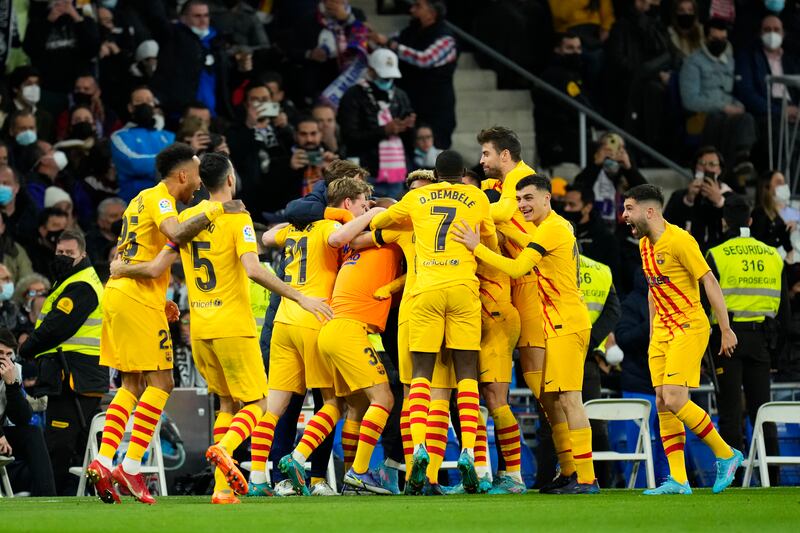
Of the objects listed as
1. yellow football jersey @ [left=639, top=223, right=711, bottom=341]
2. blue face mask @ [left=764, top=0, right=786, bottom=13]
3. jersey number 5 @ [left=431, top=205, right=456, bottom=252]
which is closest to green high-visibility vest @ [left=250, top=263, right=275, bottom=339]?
jersey number 5 @ [left=431, top=205, right=456, bottom=252]

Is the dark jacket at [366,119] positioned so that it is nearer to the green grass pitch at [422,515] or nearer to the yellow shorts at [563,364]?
the yellow shorts at [563,364]

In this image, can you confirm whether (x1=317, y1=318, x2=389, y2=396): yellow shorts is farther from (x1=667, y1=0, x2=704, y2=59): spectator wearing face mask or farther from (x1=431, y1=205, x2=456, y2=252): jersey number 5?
(x1=667, y1=0, x2=704, y2=59): spectator wearing face mask

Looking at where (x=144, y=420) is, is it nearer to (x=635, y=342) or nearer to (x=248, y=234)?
(x=248, y=234)

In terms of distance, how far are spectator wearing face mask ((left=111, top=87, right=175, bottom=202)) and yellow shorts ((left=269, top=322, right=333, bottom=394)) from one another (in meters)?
5.25

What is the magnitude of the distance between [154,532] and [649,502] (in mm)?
3900

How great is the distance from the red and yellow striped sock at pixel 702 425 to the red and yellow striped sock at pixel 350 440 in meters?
2.50

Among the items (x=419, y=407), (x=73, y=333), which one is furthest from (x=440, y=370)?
(x=73, y=333)

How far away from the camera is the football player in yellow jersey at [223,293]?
11.7 m

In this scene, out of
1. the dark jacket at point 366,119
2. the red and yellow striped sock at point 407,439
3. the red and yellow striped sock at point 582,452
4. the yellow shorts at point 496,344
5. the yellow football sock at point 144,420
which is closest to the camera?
the yellow football sock at point 144,420

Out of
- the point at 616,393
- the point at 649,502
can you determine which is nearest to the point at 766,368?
the point at 616,393

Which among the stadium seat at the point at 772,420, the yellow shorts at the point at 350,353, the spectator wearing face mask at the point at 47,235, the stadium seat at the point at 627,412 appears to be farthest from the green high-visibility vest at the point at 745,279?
the spectator wearing face mask at the point at 47,235

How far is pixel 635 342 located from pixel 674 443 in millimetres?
3797

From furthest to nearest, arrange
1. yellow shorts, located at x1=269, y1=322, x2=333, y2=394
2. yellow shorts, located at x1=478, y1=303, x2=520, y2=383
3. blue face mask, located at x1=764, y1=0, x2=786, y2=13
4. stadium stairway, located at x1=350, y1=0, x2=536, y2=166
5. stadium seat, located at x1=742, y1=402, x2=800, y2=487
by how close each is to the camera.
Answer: blue face mask, located at x1=764, y1=0, x2=786, y2=13, stadium stairway, located at x1=350, y1=0, x2=536, y2=166, stadium seat, located at x1=742, y1=402, x2=800, y2=487, yellow shorts, located at x1=478, y1=303, x2=520, y2=383, yellow shorts, located at x1=269, y1=322, x2=333, y2=394

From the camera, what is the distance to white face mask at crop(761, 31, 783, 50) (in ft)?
71.4
